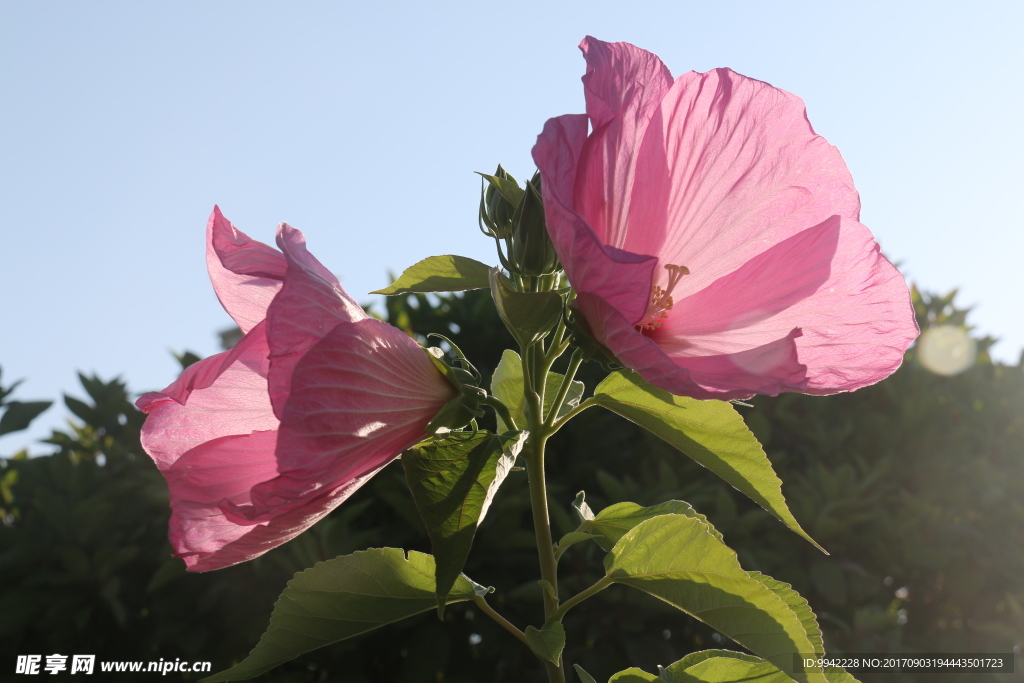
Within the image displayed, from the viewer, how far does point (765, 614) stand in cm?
77

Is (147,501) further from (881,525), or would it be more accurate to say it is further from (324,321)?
(881,525)

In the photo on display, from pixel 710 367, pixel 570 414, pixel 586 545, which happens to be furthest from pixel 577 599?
pixel 586 545

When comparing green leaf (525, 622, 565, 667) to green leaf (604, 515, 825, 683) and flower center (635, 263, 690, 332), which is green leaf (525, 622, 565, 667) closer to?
green leaf (604, 515, 825, 683)

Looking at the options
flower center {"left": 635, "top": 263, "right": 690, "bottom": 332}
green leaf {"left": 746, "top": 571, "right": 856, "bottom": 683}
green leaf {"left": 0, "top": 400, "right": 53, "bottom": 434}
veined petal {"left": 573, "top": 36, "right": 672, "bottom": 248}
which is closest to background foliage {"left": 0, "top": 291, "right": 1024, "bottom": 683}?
green leaf {"left": 0, "top": 400, "right": 53, "bottom": 434}

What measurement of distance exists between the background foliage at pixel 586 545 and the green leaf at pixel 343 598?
1.05 meters

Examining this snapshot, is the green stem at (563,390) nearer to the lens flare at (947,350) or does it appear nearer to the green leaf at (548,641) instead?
the green leaf at (548,641)

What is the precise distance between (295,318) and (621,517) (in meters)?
0.53

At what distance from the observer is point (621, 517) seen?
1002 mm

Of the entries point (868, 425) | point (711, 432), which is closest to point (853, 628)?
point (868, 425)

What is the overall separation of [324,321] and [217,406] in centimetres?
26

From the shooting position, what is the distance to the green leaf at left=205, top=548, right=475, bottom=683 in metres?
0.95

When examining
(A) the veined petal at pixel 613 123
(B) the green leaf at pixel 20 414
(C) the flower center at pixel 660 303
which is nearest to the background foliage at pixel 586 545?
(B) the green leaf at pixel 20 414

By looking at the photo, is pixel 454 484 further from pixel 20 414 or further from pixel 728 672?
pixel 20 414

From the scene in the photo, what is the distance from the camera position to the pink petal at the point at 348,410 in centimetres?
66
